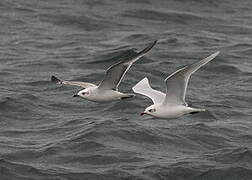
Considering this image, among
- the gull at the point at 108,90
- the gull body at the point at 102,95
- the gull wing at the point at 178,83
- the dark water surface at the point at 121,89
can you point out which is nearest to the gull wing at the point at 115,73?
the gull at the point at 108,90

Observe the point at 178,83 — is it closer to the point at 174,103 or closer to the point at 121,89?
the point at 174,103

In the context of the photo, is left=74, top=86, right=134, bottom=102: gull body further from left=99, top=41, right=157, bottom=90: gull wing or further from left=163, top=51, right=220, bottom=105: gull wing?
left=163, top=51, right=220, bottom=105: gull wing

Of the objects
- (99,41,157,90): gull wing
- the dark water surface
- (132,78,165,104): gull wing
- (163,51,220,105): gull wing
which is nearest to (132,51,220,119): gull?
(163,51,220,105): gull wing

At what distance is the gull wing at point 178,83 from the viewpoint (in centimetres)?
1602

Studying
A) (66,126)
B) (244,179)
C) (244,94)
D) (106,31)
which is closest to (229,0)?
(106,31)

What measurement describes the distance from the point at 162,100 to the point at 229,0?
55.9 feet

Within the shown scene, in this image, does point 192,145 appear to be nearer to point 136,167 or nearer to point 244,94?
point 136,167

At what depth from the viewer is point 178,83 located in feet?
54.3

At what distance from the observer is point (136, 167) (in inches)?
704

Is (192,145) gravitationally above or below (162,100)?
below

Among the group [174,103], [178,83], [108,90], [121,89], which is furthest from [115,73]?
[121,89]

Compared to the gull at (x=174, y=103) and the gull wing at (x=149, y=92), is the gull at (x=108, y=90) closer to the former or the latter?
the gull at (x=174, y=103)

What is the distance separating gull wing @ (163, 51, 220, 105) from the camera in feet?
52.5

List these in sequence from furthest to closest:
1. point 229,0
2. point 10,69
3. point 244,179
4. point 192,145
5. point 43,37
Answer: point 229,0
point 43,37
point 10,69
point 192,145
point 244,179
